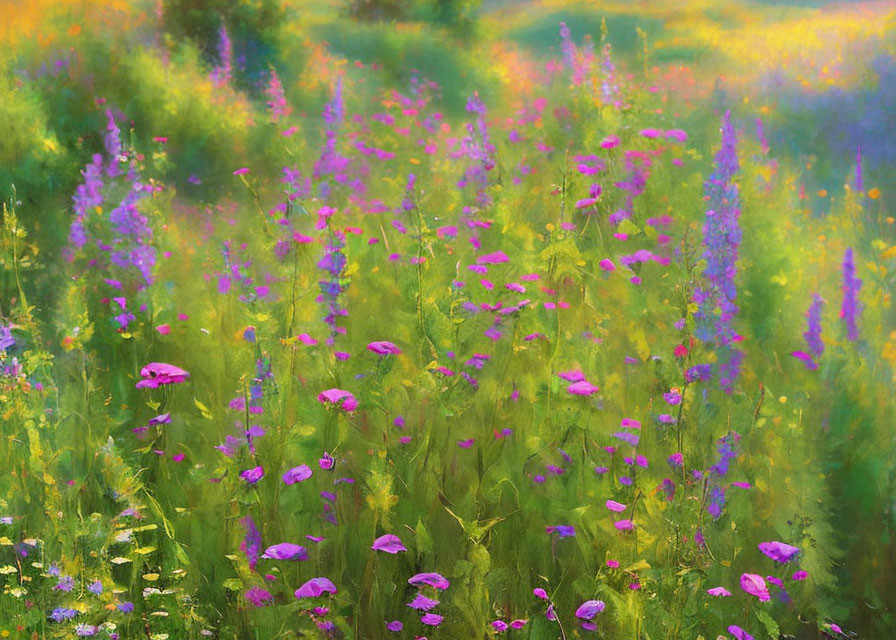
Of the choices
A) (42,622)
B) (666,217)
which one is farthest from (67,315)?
(666,217)

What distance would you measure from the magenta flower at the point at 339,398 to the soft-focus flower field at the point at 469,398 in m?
0.02

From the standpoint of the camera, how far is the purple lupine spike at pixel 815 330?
2.95 meters

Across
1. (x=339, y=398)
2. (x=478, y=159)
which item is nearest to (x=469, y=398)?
(x=339, y=398)

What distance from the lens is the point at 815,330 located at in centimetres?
295

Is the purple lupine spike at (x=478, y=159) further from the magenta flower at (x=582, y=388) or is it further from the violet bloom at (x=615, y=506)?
the violet bloom at (x=615, y=506)

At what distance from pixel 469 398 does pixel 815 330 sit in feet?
4.13

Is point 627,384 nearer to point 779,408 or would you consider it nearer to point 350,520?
point 779,408

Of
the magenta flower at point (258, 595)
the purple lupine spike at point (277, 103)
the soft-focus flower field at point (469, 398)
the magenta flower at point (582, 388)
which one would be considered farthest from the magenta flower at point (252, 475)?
the purple lupine spike at point (277, 103)

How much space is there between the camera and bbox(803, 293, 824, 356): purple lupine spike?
2945 mm

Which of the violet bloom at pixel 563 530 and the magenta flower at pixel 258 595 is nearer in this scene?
the magenta flower at pixel 258 595

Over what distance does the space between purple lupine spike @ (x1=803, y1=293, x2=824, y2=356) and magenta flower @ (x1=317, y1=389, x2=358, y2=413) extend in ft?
5.36

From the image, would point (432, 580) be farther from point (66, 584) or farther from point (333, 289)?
point (333, 289)

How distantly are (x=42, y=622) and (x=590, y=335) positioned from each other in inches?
71.5

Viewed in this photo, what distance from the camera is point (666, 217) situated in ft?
12.4
